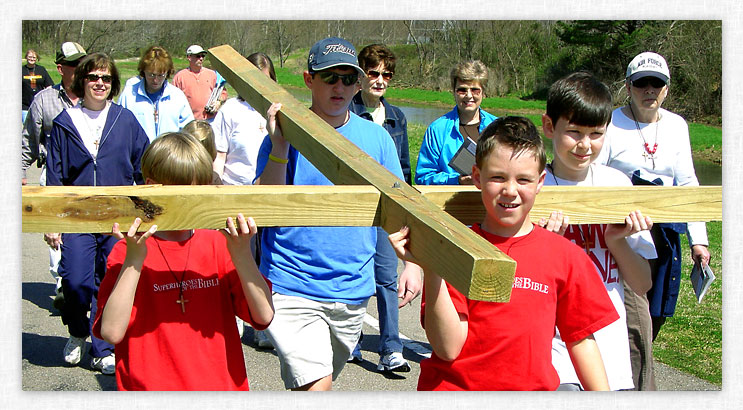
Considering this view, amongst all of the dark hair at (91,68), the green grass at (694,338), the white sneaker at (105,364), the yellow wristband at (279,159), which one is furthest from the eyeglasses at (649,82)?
the white sneaker at (105,364)

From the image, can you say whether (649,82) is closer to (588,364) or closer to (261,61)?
(588,364)

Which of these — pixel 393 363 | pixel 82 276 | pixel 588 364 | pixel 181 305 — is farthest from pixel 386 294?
pixel 588 364

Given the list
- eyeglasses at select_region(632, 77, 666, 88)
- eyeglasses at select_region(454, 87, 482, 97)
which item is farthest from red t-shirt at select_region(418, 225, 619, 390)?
eyeglasses at select_region(454, 87, 482, 97)

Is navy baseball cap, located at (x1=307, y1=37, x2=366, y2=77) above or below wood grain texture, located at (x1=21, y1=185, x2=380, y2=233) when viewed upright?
above

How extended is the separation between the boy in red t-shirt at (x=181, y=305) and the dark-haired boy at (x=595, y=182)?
4.09 ft

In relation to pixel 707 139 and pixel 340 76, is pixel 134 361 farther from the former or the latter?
pixel 707 139

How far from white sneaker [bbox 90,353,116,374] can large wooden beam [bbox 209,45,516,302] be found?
2.52 meters

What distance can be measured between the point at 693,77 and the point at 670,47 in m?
0.59

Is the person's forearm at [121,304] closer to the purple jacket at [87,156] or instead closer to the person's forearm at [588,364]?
the person's forearm at [588,364]

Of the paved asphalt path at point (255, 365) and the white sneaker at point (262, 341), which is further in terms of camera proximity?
the white sneaker at point (262, 341)

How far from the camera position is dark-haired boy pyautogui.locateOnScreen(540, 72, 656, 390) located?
10.7 feet

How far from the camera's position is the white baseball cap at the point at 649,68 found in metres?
4.29

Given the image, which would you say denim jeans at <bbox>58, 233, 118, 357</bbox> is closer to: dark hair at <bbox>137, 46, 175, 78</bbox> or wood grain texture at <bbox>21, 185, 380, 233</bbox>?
dark hair at <bbox>137, 46, 175, 78</bbox>

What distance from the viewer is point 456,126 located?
5383 millimetres
